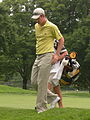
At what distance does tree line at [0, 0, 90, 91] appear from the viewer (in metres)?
31.5

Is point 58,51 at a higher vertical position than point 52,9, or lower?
higher

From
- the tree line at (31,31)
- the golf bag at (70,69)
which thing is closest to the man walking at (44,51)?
the golf bag at (70,69)

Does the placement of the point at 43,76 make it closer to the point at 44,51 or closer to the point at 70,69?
the point at 44,51

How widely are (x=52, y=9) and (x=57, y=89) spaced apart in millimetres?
29184

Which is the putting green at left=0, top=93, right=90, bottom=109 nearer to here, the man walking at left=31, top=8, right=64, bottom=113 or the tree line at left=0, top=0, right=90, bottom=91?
the man walking at left=31, top=8, right=64, bottom=113

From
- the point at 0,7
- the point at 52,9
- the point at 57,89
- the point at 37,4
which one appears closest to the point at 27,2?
the point at 37,4

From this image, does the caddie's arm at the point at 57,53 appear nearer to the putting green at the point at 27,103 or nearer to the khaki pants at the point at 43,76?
the khaki pants at the point at 43,76

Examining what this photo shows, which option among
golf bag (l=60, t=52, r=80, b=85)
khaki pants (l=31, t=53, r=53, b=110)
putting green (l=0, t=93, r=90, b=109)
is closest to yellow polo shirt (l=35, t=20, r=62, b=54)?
khaki pants (l=31, t=53, r=53, b=110)

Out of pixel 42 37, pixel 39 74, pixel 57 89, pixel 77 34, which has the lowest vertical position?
pixel 77 34

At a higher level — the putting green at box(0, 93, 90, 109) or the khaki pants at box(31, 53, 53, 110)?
the khaki pants at box(31, 53, 53, 110)

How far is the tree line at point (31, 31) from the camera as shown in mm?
31484

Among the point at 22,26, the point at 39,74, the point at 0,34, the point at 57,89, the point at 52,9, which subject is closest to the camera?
the point at 39,74

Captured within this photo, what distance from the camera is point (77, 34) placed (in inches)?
1265

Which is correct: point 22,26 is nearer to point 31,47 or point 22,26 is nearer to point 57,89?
point 31,47
